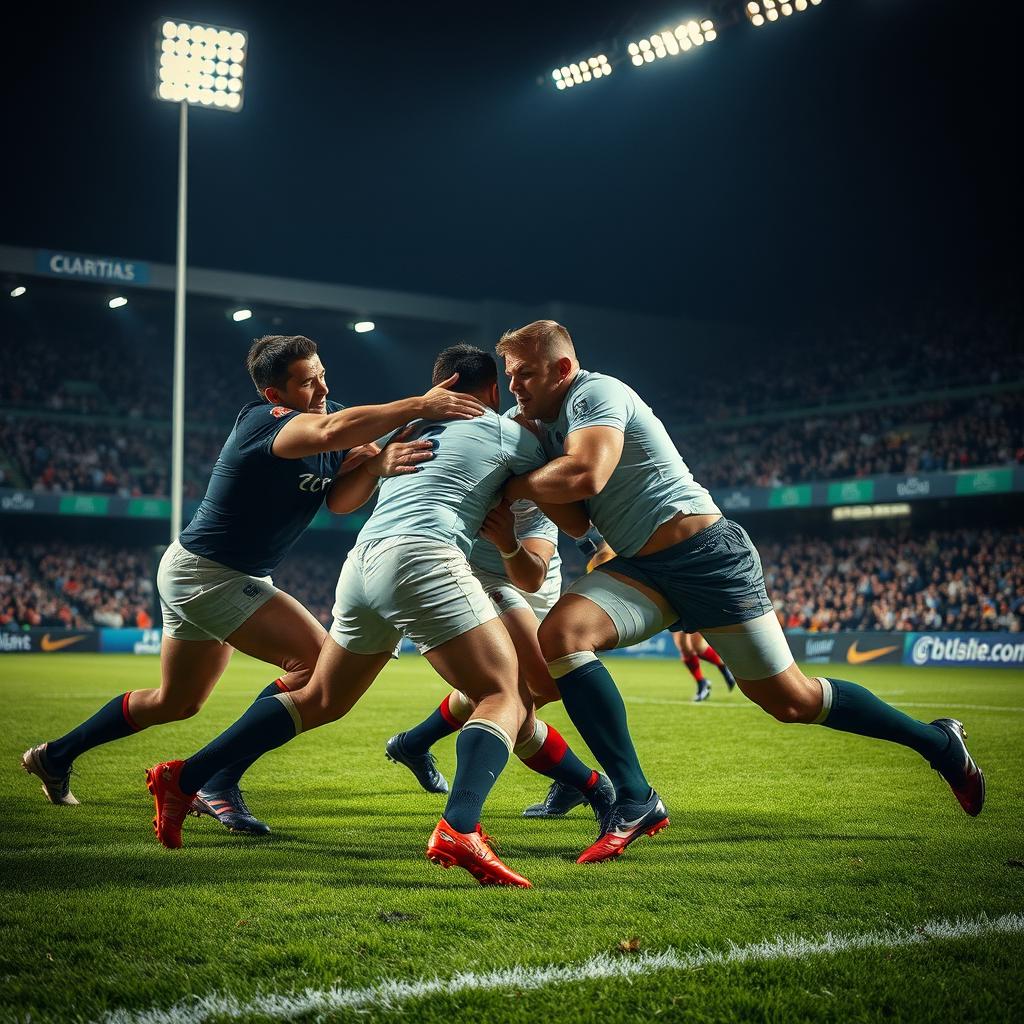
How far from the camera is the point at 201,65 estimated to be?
22.5 metres

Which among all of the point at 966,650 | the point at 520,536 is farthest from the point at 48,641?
the point at 520,536

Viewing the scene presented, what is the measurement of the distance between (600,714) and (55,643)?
2513 cm

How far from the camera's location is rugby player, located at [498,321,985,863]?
4879mm

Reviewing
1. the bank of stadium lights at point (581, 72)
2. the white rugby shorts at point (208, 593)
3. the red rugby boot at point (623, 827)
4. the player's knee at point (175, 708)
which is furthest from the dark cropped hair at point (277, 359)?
the bank of stadium lights at point (581, 72)

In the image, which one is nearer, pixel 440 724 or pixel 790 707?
pixel 790 707

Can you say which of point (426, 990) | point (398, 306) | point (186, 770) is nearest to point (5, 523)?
point (398, 306)

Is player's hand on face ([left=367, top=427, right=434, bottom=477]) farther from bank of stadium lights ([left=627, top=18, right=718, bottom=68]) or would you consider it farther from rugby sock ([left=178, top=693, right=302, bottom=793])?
bank of stadium lights ([left=627, top=18, right=718, bottom=68])

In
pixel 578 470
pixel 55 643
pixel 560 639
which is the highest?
pixel 578 470

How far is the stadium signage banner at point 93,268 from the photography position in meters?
32.2

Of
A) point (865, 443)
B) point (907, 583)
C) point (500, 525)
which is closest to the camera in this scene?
point (500, 525)

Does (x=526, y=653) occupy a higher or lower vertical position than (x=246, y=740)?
higher

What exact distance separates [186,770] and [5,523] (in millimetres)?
34209

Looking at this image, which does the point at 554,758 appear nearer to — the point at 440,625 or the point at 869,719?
the point at 440,625

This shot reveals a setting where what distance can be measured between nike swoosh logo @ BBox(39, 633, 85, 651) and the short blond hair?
25.0 meters
